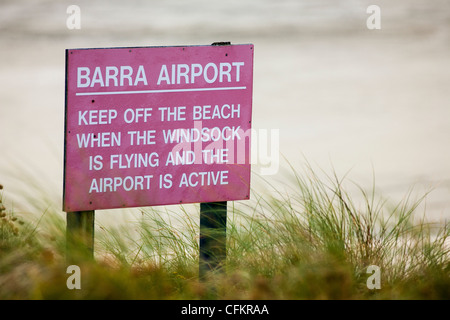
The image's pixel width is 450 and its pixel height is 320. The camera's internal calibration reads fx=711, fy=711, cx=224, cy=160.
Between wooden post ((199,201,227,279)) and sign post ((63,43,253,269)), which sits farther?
wooden post ((199,201,227,279))

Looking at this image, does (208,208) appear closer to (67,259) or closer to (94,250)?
(94,250)

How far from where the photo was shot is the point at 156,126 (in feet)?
15.3

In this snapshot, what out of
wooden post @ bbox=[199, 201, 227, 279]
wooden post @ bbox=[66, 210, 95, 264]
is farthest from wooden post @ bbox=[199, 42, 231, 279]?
wooden post @ bbox=[66, 210, 95, 264]

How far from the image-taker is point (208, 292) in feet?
13.7

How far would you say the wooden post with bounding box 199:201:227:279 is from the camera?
468cm

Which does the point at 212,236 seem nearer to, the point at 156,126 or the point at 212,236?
the point at 212,236

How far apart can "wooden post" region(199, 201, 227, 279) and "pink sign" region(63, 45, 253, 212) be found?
8cm

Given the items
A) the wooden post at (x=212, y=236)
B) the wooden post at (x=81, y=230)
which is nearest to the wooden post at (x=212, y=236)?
the wooden post at (x=212, y=236)

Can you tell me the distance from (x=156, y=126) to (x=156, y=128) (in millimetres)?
13

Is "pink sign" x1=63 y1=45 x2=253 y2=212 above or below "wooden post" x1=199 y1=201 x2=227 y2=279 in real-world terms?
above

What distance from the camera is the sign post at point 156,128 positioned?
4.52 m

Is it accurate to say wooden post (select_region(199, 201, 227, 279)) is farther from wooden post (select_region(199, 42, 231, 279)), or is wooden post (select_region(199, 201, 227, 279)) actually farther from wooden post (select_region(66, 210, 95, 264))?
wooden post (select_region(66, 210, 95, 264))

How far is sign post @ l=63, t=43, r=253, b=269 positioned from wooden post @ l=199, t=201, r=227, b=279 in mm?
21

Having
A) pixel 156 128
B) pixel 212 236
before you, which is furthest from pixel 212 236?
pixel 156 128
